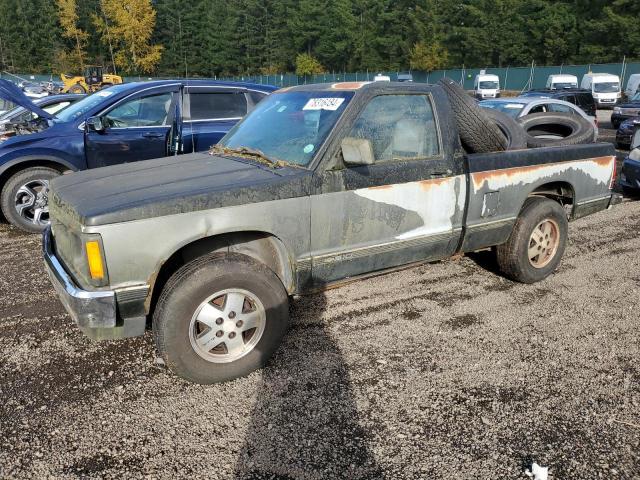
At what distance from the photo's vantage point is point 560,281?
4.92 m

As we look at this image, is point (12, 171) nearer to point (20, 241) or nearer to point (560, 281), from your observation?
point (20, 241)

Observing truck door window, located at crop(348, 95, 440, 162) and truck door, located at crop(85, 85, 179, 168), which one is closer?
truck door window, located at crop(348, 95, 440, 162)

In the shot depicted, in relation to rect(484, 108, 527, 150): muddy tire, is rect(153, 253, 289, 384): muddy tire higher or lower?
lower

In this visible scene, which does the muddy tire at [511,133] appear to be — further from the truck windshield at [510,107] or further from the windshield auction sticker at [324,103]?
the truck windshield at [510,107]

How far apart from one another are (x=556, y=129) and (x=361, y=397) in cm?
503

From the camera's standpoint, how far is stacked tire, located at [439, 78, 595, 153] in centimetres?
415

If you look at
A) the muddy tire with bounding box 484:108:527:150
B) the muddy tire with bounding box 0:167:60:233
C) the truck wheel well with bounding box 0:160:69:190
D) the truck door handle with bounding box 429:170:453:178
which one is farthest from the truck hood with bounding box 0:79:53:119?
the muddy tire with bounding box 484:108:527:150

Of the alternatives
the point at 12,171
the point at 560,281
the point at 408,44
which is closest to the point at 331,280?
the point at 560,281

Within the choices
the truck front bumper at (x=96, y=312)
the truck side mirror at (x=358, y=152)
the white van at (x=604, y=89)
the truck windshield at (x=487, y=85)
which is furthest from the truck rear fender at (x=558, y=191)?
the truck windshield at (x=487, y=85)

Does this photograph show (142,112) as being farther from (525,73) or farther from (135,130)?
(525,73)

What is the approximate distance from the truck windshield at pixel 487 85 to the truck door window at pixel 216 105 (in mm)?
32936

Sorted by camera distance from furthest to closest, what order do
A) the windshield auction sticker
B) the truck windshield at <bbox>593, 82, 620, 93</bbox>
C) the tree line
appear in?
1. the tree line
2. the truck windshield at <bbox>593, 82, 620, 93</bbox>
3. the windshield auction sticker

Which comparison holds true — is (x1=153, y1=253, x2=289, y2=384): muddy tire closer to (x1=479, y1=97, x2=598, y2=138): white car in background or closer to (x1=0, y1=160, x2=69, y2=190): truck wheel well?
(x1=0, y1=160, x2=69, y2=190): truck wheel well

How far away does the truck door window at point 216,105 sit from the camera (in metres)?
7.14
